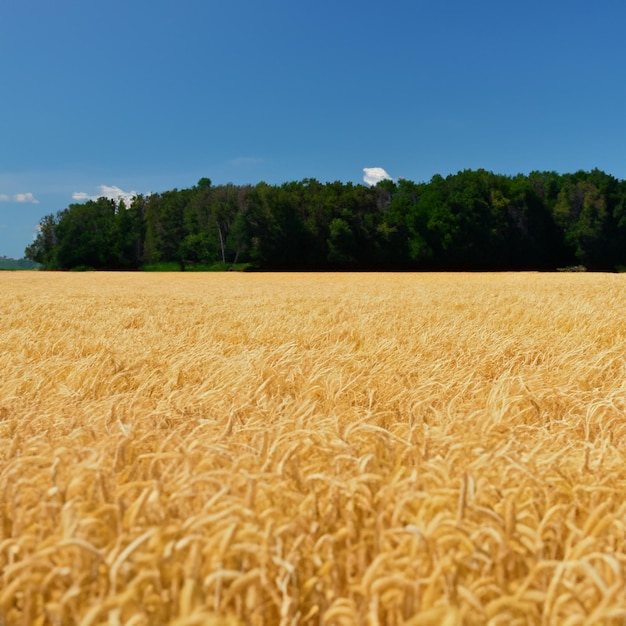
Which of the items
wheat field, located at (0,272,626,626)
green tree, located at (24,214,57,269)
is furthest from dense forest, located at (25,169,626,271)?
wheat field, located at (0,272,626,626)

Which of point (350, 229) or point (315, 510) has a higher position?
point (350, 229)

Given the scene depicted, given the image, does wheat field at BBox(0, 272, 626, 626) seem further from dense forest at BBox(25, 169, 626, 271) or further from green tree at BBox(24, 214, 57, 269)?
green tree at BBox(24, 214, 57, 269)

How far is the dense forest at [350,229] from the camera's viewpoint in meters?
76.4

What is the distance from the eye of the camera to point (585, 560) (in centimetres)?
180

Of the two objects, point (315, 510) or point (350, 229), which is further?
point (350, 229)

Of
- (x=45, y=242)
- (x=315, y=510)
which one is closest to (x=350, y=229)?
(x=45, y=242)

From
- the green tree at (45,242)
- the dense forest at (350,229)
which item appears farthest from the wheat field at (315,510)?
the green tree at (45,242)

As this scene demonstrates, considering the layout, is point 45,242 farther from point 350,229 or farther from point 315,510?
point 315,510

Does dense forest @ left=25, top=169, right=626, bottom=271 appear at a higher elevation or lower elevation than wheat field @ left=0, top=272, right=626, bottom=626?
higher

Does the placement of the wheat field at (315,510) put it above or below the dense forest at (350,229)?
below

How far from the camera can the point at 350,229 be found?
249ft

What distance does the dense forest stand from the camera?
76438mm

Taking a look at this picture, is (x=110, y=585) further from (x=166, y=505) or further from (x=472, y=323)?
(x=472, y=323)

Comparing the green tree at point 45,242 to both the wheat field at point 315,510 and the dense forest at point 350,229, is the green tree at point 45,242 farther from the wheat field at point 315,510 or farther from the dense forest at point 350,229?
the wheat field at point 315,510
